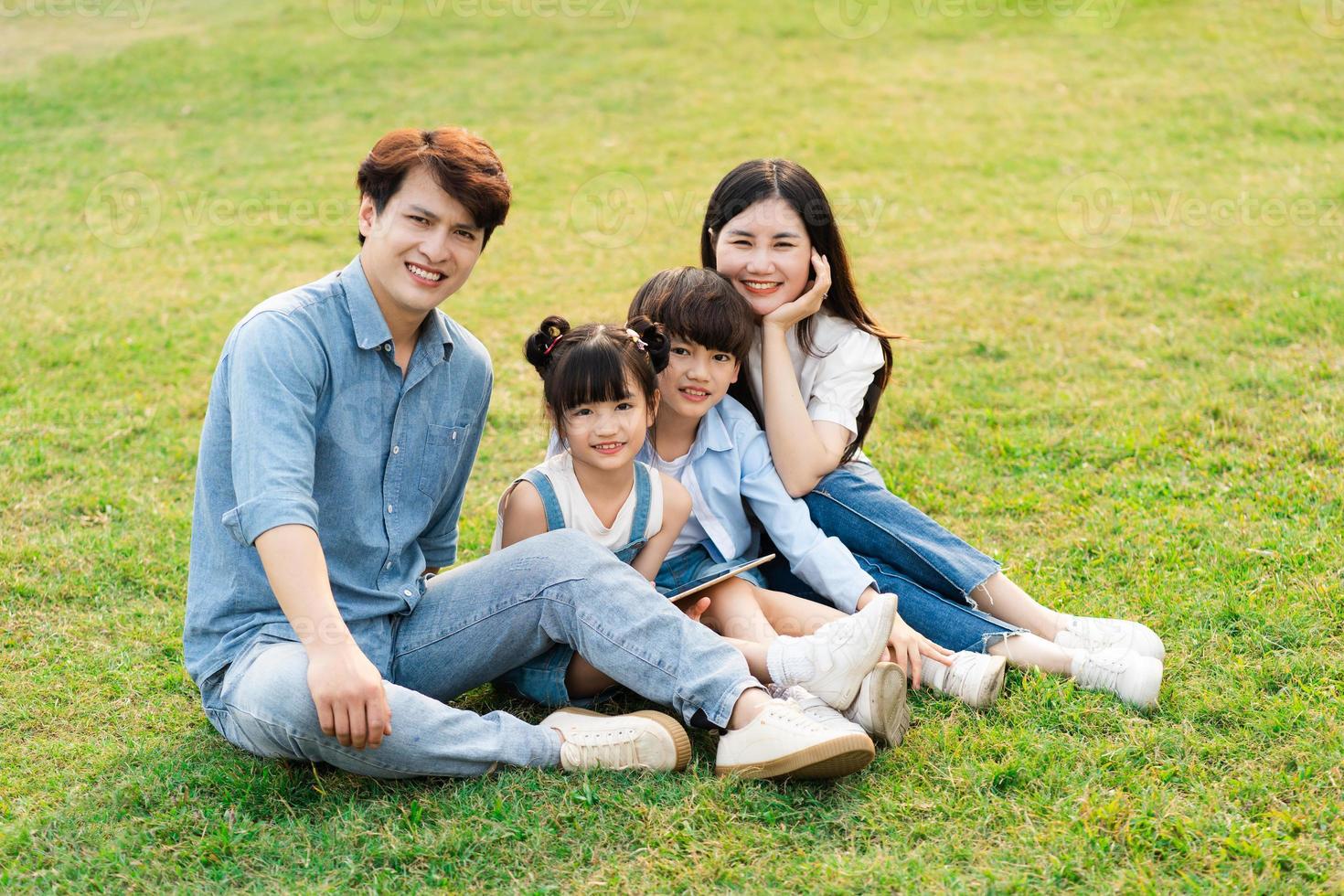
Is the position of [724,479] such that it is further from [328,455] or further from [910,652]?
[328,455]

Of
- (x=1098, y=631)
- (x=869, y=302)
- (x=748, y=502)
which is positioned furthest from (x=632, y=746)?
(x=869, y=302)

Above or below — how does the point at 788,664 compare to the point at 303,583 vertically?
below

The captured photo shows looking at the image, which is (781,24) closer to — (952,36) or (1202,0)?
(952,36)

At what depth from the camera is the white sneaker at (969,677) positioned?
10.7 ft

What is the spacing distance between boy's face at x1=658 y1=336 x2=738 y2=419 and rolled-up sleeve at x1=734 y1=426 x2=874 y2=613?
0.19m

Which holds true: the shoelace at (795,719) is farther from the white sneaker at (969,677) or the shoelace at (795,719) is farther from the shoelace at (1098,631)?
the shoelace at (1098,631)

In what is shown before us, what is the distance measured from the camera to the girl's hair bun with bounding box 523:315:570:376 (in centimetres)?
340

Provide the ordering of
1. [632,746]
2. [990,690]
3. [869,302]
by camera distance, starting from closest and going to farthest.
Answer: [632,746]
[990,690]
[869,302]

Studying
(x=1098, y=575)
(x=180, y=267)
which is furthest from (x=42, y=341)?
(x=1098, y=575)

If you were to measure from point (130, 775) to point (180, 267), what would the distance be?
575 cm

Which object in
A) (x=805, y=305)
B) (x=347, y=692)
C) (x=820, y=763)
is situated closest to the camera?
(x=347, y=692)

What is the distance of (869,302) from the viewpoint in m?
7.59

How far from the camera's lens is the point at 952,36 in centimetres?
1415

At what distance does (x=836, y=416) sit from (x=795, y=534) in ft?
1.28
